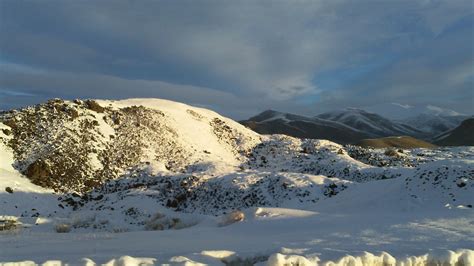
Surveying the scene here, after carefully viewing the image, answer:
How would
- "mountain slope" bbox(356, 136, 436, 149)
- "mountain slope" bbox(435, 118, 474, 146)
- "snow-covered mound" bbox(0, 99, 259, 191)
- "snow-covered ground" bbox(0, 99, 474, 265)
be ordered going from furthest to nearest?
1. "mountain slope" bbox(435, 118, 474, 146)
2. "mountain slope" bbox(356, 136, 436, 149)
3. "snow-covered mound" bbox(0, 99, 259, 191)
4. "snow-covered ground" bbox(0, 99, 474, 265)

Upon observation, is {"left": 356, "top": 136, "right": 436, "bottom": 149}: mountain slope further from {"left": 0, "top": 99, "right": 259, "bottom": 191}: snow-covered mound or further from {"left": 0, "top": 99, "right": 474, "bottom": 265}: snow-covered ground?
{"left": 0, "top": 99, "right": 259, "bottom": 191}: snow-covered mound

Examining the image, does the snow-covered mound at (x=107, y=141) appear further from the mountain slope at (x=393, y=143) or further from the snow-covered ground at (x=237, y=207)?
the mountain slope at (x=393, y=143)

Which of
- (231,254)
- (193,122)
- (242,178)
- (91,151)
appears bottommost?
(231,254)

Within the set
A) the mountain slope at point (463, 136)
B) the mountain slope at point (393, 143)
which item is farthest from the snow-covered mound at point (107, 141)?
the mountain slope at point (463, 136)

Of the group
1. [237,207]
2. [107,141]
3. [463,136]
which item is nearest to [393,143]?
[463,136]

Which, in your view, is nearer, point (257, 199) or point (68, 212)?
point (68, 212)

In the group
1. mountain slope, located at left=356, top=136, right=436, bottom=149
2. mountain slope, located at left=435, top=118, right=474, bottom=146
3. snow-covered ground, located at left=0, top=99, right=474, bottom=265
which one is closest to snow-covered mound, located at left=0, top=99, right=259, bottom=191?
snow-covered ground, located at left=0, top=99, right=474, bottom=265

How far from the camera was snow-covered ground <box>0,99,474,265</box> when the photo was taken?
12539 millimetres

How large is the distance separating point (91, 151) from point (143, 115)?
10657 millimetres

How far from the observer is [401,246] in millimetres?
13180

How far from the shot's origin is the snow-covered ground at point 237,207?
1254 cm

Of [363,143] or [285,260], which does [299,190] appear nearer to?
[285,260]

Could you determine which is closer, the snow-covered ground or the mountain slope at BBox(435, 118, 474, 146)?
the snow-covered ground

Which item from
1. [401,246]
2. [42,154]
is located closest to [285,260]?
[401,246]
